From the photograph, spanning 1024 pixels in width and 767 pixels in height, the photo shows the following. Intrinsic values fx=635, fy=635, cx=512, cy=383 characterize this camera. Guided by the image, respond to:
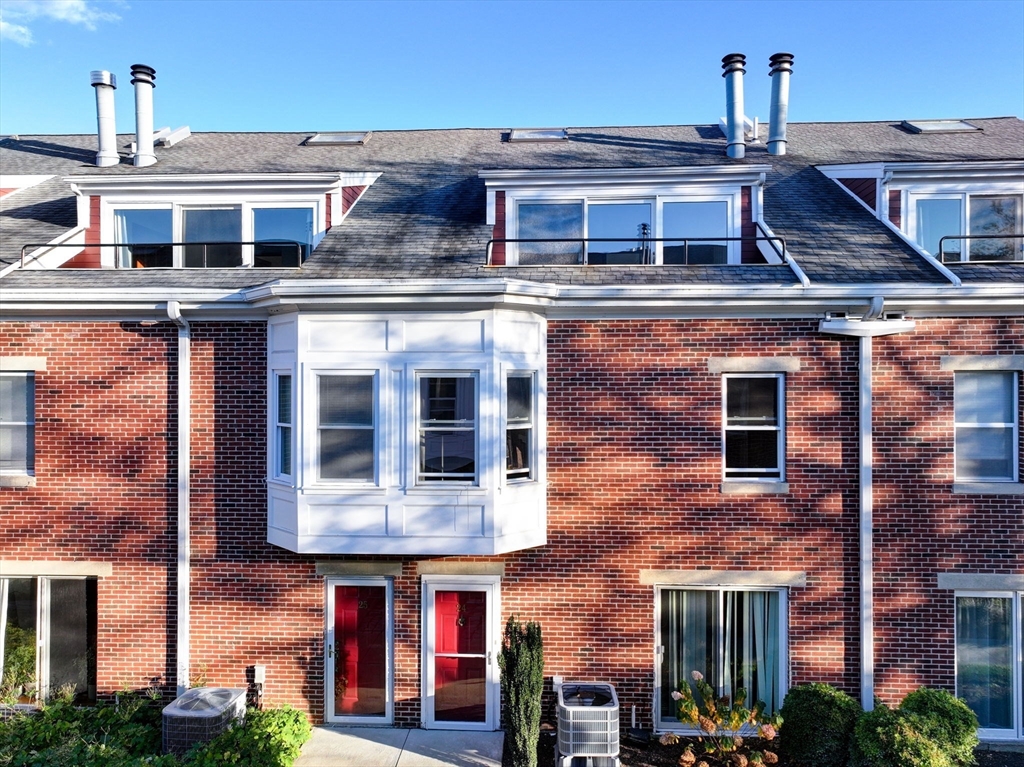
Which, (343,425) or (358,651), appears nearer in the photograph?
(343,425)

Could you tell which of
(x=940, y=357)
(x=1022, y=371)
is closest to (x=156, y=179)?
(x=940, y=357)

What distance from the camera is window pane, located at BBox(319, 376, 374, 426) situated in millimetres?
8461

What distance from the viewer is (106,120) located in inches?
495

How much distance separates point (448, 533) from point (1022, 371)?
8008 millimetres

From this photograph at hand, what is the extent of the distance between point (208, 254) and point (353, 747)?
24.9 ft

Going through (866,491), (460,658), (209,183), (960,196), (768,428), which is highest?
(209,183)

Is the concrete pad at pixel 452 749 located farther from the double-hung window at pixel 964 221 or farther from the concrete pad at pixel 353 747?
the double-hung window at pixel 964 221

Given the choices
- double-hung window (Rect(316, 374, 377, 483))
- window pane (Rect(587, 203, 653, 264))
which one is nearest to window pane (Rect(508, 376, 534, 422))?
double-hung window (Rect(316, 374, 377, 483))

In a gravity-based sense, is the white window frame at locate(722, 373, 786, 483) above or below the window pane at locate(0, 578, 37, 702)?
above

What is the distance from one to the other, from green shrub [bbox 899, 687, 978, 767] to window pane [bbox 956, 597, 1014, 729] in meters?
1.14

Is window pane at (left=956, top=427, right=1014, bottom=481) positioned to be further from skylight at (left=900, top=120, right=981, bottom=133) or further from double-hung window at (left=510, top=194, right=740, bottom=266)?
skylight at (left=900, top=120, right=981, bottom=133)

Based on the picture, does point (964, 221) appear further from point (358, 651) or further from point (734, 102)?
point (358, 651)

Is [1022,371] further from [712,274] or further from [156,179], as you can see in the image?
[156,179]

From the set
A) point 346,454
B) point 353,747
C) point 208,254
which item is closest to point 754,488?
point 346,454
